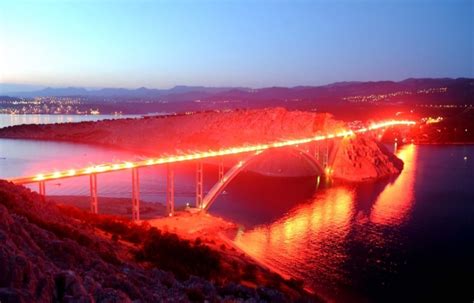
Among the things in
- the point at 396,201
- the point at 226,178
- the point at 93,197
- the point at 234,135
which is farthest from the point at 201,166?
the point at 234,135

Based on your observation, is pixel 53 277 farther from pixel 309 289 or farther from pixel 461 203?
pixel 461 203

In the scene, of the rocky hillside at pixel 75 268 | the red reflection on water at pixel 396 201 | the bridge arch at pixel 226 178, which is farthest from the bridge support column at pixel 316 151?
the rocky hillside at pixel 75 268

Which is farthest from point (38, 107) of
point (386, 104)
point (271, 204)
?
point (271, 204)

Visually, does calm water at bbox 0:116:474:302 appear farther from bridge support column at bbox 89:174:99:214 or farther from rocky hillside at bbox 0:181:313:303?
rocky hillside at bbox 0:181:313:303

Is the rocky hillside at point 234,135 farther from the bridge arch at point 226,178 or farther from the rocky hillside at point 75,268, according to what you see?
the rocky hillside at point 75,268

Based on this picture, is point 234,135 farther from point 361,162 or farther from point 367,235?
point 367,235

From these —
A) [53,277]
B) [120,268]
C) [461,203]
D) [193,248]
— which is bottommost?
[461,203]
